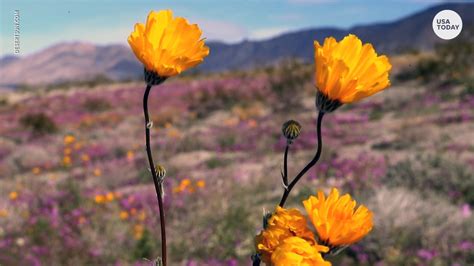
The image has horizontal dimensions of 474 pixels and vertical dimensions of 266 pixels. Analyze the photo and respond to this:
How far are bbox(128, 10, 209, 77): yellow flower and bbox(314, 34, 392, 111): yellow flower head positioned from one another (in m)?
0.23

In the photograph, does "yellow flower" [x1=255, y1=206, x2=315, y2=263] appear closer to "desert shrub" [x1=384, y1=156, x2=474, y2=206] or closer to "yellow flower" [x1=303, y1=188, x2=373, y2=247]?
"yellow flower" [x1=303, y1=188, x2=373, y2=247]

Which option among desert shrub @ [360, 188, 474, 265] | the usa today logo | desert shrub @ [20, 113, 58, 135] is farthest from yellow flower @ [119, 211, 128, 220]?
desert shrub @ [20, 113, 58, 135]

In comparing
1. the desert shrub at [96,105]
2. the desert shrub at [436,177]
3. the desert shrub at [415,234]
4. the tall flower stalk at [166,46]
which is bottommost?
the desert shrub at [415,234]

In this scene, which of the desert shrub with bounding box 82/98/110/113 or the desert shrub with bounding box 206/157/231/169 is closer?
the desert shrub with bounding box 206/157/231/169

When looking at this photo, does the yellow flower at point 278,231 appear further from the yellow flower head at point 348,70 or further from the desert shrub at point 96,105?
the desert shrub at point 96,105

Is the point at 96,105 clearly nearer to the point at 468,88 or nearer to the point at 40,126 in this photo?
the point at 40,126

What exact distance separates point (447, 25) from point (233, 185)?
4507mm

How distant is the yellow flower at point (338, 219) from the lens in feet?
2.81

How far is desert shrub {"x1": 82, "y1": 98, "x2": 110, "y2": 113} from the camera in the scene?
22.2 m

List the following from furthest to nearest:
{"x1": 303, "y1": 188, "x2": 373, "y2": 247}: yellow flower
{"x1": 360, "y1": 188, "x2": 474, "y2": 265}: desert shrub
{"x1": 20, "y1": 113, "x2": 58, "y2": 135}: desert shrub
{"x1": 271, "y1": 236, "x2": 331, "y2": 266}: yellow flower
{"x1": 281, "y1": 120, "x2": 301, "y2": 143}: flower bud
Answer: {"x1": 20, "y1": 113, "x2": 58, "y2": 135}: desert shrub
{"x1": 360, "y1": 188, "x2": 474, "y2": 265}: desert shrub
{"x1": 281, "y1": 120, "x2": 301, "y2": 143}: flower bud
{"x1": 303, "y1": 188, "x2": 373, "y2": 247}: yellow flower
{"x1": 271, "y1": 236, "x2": 331, "y2": 266}: yellow flower

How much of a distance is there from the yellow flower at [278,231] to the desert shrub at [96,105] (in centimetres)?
2211

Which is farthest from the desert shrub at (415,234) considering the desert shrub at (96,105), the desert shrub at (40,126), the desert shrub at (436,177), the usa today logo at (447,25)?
the desert shrub at (96,105)

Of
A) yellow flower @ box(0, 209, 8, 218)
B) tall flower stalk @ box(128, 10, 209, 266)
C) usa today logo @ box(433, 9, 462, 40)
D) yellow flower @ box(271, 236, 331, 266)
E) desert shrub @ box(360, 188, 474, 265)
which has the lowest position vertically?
yellow flower @ box(0, 209, 8, 218)

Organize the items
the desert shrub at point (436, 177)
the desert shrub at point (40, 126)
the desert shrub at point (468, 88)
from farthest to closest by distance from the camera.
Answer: the desert shrub at point (40, 126), the desert shrub at point (468, 88), the desert shrub at point (436, 177)
